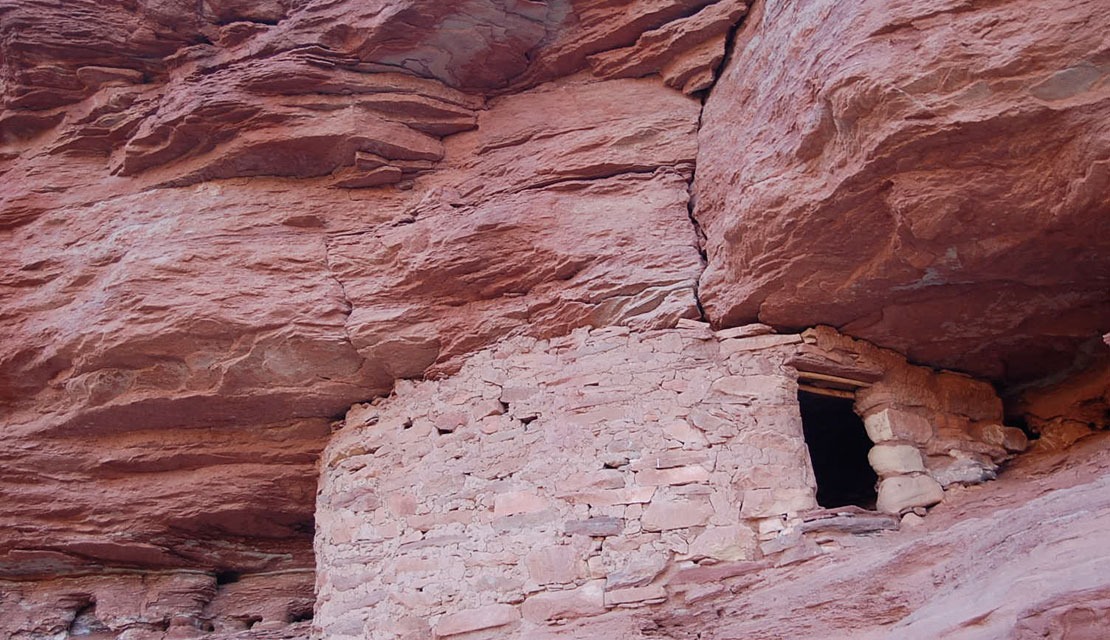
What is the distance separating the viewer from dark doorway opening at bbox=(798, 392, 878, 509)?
20.7ft

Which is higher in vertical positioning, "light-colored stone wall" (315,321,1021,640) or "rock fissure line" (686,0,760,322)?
"rock fissure line" (686,0,760,322)

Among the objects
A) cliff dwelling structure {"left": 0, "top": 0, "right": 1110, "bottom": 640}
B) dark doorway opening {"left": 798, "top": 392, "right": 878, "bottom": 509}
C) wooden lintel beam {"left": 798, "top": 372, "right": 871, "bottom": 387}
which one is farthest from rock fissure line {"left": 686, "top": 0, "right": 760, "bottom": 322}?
dark doorway opening {"left": 798, "top": 392, "right": 878, "bottom": 509}

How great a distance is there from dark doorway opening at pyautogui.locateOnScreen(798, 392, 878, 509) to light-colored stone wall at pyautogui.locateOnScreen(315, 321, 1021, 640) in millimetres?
732

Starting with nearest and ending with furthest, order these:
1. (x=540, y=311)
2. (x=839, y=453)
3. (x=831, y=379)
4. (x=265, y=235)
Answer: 1. (x=831, y=379)
2. (x=540, y=311)
3. (x=265, y=235)
4. (x=839, y=453)

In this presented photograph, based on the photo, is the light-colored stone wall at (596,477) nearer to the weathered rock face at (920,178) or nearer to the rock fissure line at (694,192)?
the rock fissure line at (694,192)

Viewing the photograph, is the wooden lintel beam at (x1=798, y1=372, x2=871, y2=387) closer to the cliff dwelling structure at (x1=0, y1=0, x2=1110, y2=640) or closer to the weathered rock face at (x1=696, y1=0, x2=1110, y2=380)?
the cliff dwelling structure at (x1=0, y1=0, x2=1110, y2=640)

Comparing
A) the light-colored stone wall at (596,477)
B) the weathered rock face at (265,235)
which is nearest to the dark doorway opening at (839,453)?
the light-colored stone wall at (596,477)

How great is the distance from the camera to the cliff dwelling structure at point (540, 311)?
4355 millimetres

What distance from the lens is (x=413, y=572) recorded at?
5.24 metres

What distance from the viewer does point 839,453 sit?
22.4 feet

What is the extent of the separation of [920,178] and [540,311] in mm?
2239

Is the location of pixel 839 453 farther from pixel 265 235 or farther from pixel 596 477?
pixel 265 235

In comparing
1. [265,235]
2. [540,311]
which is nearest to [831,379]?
[540,311]

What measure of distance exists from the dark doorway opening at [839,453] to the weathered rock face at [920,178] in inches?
32.2
